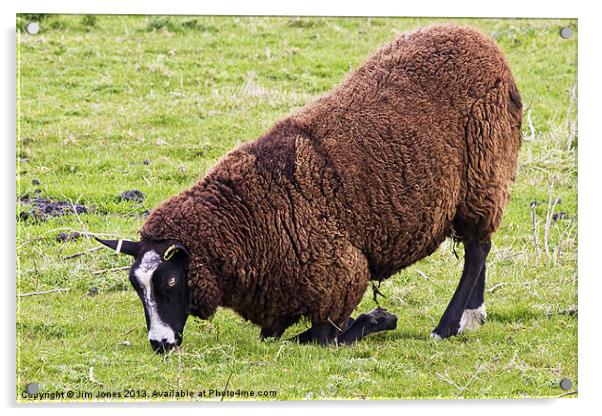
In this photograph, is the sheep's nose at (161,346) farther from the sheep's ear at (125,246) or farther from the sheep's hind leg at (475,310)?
the sheep's hind leg at (475,310)

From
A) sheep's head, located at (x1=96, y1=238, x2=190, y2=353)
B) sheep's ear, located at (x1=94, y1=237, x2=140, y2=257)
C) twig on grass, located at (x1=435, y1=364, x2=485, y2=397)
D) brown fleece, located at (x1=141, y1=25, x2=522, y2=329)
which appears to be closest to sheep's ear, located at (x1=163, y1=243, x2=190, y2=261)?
sheep's head, located at (x1=96, y1=238, x2=190, y2=353)

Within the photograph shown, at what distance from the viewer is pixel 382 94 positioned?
9758 mm

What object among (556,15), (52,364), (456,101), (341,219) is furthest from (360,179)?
(52,364)

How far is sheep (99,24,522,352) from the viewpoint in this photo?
922 cm

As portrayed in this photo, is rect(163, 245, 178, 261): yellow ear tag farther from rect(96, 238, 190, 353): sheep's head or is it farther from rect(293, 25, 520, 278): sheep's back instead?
rect(293, 25, 520, 278): sheep's back

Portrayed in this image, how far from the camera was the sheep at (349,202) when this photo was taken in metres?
9.22

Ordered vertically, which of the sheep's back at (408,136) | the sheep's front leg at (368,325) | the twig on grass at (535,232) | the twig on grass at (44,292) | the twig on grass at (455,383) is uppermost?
the sheep's back at (408,136)

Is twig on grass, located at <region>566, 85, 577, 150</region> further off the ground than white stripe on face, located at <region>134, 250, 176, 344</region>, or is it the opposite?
twig on grass, located at <region>566, 85, 577, 150</region>

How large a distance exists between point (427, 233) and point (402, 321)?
0.84 meters

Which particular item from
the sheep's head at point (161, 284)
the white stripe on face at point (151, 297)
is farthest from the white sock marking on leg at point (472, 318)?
the white stripe on face at point (151, 297)

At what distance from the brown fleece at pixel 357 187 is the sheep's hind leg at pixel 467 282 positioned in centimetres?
14

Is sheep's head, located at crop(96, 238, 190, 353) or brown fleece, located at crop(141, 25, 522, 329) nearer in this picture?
sheep's head, located at crop(96, 238, 190, 353)

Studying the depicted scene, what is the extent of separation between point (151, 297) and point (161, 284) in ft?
0.40

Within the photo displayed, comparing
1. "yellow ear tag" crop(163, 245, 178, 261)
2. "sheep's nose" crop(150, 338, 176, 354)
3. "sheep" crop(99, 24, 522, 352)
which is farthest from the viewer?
"sheep" crop(99, 24, 522, 352)
